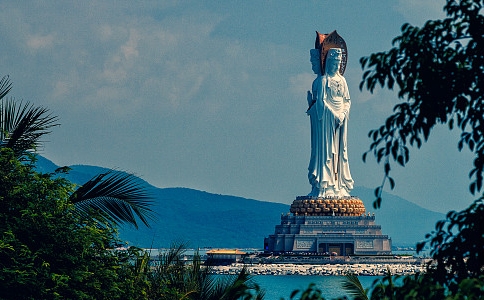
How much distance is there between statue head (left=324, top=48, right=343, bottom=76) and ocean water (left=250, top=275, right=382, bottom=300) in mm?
17926

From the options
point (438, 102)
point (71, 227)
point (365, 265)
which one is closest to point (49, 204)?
point (71, 227)

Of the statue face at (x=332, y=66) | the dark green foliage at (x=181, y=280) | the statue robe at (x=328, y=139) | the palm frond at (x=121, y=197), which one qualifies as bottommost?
the dark green foliage at (x=181, y=280)

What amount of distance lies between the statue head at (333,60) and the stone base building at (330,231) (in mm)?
9672

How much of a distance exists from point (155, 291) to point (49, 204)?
72.6 inches

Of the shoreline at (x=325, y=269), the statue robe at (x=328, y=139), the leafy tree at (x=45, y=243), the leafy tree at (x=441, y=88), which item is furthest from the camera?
the statue robe at (x=328, y=139)

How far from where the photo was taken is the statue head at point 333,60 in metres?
82.4

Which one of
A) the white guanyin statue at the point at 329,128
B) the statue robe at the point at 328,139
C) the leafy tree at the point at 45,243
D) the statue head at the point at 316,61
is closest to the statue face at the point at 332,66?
the white guanyin statue at the point at 329,128

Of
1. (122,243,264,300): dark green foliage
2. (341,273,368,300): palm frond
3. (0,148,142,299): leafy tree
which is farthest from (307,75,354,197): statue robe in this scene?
(341,273,368,300): palm frond

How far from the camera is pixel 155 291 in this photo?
14625mm

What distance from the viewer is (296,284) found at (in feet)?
203

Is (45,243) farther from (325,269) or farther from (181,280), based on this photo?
(325,269)

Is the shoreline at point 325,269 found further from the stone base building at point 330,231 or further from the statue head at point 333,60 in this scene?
the statue head at point 333,60

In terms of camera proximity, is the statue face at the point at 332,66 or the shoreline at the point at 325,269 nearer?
the shoreline at the point at 325,269

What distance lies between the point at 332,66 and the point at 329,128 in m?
4.62
